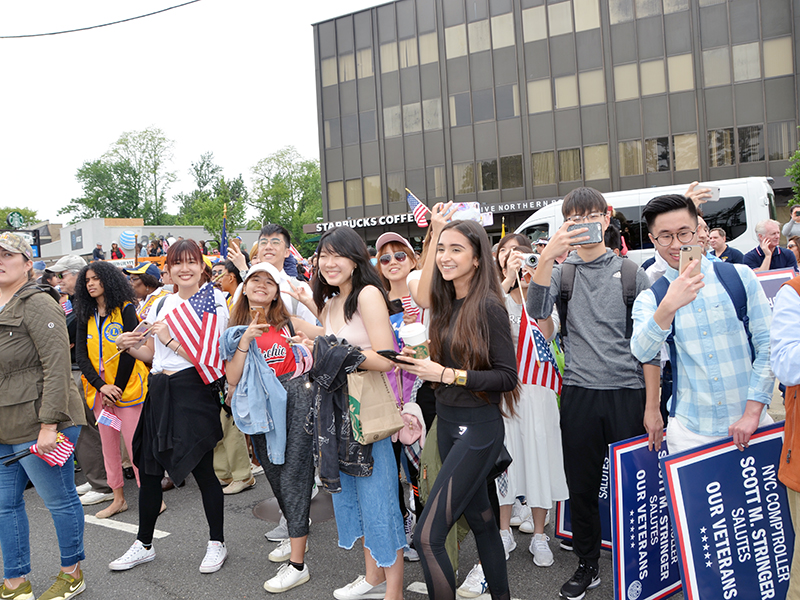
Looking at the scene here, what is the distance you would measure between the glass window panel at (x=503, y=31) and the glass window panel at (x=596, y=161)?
662 centimetres

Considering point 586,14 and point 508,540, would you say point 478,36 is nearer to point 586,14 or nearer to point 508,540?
point 586,14

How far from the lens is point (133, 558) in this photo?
3.98 m

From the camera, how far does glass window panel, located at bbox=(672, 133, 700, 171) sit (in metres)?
26.1

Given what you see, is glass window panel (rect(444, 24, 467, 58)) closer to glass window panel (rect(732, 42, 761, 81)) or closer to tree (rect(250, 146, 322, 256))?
glass window panel (rect(732, 42, 761, 81))

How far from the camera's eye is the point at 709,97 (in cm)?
2578

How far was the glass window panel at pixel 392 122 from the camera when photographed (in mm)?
31516

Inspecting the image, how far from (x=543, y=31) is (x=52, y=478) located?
29548mm

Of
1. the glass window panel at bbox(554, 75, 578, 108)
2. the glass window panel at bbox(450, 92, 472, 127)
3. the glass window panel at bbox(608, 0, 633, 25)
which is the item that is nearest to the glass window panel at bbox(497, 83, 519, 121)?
the glass window panel at bbox(450, 92, 472, 127)

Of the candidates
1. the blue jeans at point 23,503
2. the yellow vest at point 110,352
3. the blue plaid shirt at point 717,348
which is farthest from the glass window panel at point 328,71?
the blue plaid shirt at point 717,348

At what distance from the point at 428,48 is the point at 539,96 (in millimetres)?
6531

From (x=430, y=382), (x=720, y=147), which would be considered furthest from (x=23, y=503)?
(x=720, y=147)

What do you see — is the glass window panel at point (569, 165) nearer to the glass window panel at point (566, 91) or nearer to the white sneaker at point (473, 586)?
the glass window panel at point (566, 91)

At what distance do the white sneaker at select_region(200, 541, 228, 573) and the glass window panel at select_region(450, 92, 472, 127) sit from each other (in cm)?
2845

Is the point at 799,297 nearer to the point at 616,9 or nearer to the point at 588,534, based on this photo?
the point at 588,534
